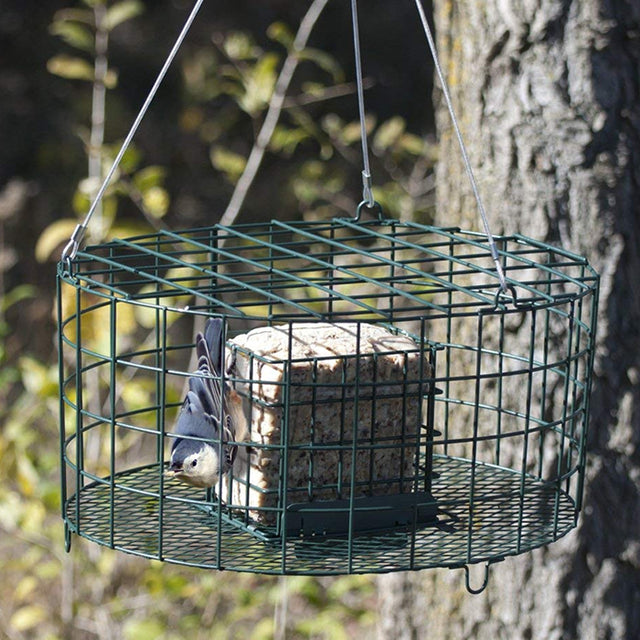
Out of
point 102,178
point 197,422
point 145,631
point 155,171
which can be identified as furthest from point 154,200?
point 197,422

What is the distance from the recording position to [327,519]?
8.03ft

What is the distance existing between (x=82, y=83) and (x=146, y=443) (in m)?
3.54

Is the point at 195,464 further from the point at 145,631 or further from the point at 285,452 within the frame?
the point at 145,631

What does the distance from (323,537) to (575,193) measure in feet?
5.52

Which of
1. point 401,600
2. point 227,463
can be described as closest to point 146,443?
point 401,600

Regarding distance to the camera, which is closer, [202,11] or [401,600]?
[401,600]

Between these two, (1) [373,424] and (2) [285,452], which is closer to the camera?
(2) [285,452]

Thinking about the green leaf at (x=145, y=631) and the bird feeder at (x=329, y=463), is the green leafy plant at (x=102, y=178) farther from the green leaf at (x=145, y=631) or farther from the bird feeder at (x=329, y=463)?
the bird feeder at (x=329, y=463)

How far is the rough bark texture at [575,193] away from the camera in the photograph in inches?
138

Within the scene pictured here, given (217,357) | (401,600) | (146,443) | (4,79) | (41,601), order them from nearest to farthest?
(217,357)
(401,600)
(41,601)
(146,443)
(4,79)

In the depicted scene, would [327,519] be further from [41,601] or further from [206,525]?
[41,601]

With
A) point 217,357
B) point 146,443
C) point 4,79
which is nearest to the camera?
point 217,357

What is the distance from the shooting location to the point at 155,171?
14.3 ft

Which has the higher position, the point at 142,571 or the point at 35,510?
the point at 35,510
